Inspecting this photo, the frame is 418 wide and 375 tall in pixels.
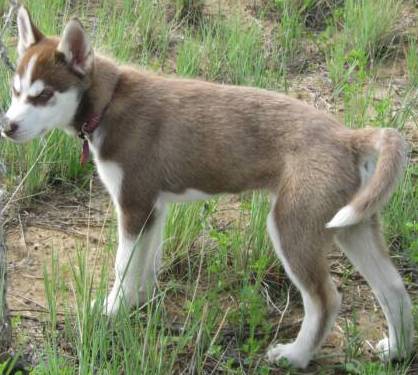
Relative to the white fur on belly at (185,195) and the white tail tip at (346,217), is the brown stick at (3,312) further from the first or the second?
the white tail tip at (346,217)

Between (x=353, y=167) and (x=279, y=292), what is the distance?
1087 millimetres

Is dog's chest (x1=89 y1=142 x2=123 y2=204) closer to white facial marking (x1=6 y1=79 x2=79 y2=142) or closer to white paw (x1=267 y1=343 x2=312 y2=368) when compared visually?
Result: white facial marking (x1=6 y1=79 x2=79 y2=142)

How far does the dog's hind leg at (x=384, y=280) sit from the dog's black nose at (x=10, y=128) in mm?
1587

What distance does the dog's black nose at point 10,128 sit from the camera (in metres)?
4.10

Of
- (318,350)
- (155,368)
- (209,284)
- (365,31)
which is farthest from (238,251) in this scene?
(365,31)

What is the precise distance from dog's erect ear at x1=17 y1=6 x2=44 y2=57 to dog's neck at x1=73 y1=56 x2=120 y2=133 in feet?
1.11

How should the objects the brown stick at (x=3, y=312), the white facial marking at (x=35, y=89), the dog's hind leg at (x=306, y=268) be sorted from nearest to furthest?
1. the brown stick at (x=3, y=312)
2. the dog's hind leg at (x=306, y=268)
3. the white facial marking at (x=35, y=89)

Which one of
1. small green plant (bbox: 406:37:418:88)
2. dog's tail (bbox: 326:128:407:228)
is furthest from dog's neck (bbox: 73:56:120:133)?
small green plant (bbox: 406:37:418:88)

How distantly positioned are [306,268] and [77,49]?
5.05 ft

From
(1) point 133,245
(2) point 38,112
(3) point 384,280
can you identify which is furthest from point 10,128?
(3) point 384,280

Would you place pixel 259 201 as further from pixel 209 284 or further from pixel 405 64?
pixel 405 64

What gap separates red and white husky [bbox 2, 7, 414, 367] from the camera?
396 cm

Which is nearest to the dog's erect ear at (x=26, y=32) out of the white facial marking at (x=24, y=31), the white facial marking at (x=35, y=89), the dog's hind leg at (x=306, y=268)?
the white facial marking at (x=24, y=31)

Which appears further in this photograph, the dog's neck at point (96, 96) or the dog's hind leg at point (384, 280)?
the dog's neck at point (96, 96)
